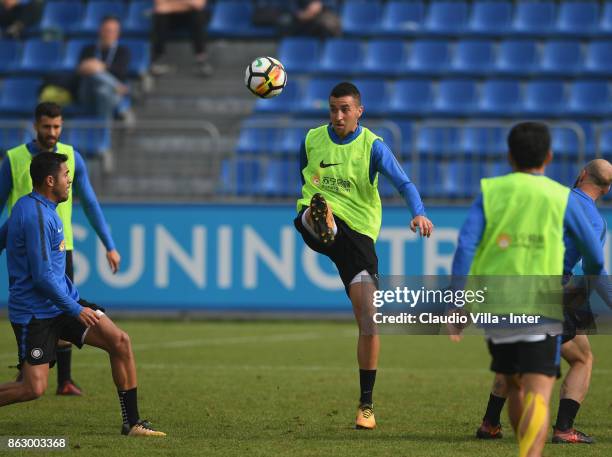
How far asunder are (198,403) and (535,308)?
4.38m

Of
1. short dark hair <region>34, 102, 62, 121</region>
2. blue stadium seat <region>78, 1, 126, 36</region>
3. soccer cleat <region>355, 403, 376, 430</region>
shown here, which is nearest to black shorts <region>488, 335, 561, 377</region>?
soccer cleat <region>355, 403, 376, 430</region>

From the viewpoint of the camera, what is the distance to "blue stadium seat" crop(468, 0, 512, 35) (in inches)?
830

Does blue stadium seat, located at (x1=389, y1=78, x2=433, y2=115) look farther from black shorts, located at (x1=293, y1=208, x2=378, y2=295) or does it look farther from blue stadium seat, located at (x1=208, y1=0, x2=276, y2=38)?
black shorts, located at (x1=293, y1=208, x2=378, y2=295)

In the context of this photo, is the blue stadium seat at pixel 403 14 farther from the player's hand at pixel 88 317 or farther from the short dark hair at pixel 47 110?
the player's hand at pixel 88 317

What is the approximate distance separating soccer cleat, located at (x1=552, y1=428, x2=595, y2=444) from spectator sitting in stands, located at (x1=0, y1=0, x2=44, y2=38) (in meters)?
16.9

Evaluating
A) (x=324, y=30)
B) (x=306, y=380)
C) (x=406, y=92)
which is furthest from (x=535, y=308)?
(x=324, y=30)

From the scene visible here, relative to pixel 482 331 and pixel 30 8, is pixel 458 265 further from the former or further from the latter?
pixel 30 8

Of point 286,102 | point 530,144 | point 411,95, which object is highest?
point 411,95

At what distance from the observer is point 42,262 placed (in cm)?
753

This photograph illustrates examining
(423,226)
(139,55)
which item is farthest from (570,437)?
(139,55)

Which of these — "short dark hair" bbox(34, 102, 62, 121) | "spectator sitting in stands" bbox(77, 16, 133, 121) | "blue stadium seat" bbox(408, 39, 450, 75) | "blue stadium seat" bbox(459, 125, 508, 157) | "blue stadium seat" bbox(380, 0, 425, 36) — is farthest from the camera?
"blue stadium seat" bbox(380, 0, 425, 36)

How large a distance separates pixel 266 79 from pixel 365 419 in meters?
3.16

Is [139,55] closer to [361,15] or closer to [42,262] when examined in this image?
[361,15]

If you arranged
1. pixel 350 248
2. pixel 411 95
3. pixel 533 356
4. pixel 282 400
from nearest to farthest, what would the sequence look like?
pixel 533 356 → pixel 350 248 → pixel 282 400 → pixel 411 95
